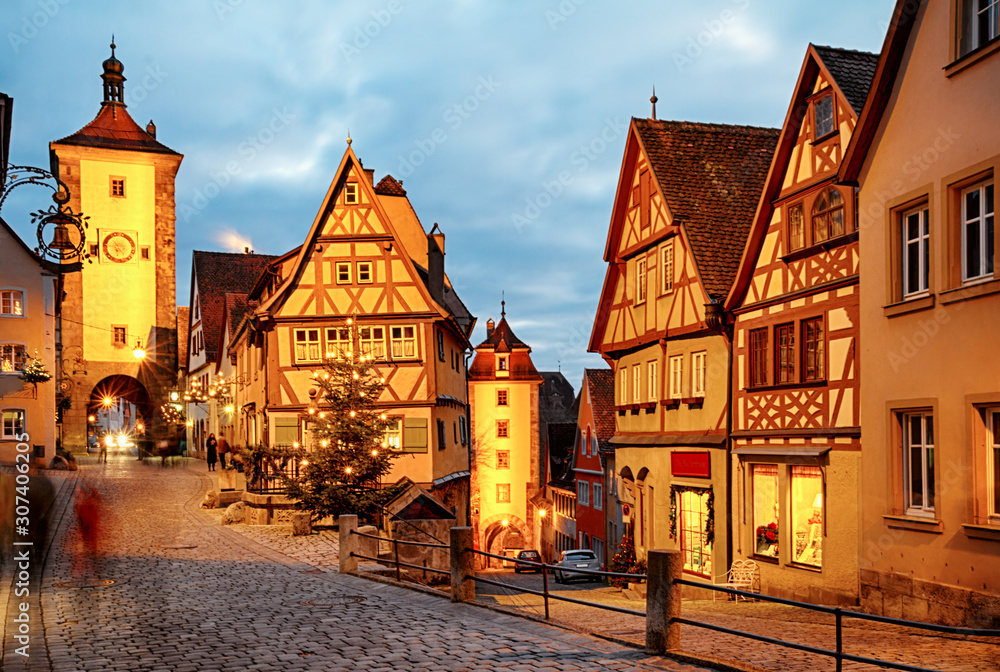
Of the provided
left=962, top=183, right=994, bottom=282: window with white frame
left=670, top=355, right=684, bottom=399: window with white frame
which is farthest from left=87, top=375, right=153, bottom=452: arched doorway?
left=962, top=183, right=994, bottom=282: window with white frame

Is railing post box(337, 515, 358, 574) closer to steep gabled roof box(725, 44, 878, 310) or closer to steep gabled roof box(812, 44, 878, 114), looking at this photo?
steep gabled roof box(725, 44, 878, 310)

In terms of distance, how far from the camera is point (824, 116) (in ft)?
58.6

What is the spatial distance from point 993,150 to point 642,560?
47.0ft

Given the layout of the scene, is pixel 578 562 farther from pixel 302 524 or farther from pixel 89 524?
pixel 89 524

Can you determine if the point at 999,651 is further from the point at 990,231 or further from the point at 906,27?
the point at 906,27

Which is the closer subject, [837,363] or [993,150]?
[993,150]

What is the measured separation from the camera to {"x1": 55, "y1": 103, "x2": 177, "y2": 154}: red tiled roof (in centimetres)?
5134

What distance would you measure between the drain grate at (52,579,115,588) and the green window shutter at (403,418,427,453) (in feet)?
55.5

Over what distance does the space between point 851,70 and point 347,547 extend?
12.4m

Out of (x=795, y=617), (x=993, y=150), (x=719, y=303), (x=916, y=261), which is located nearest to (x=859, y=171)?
(x=916, y=261)

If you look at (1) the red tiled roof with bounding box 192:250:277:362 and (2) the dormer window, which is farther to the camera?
(1) the red tiled roof with bounding box 192:250:277:362

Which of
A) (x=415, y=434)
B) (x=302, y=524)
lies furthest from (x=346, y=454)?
(x=415, y=434)

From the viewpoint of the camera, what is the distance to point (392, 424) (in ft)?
86.3

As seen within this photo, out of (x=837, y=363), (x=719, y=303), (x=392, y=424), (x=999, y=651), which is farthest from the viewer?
(x=392, y=424)
